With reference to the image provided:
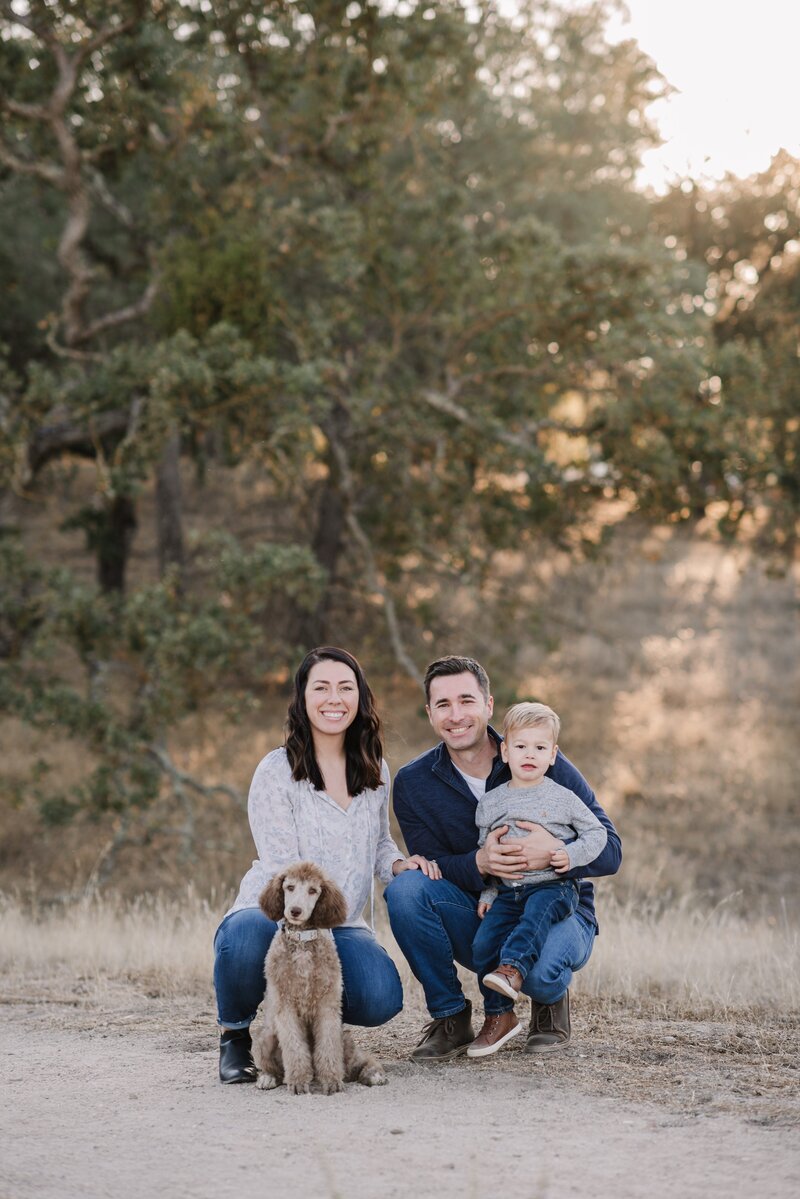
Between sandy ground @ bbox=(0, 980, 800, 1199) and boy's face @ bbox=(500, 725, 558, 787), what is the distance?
1106 millimetres

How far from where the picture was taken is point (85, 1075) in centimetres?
467

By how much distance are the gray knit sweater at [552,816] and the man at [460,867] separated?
5 cm

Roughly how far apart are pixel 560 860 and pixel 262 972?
117 centimetres

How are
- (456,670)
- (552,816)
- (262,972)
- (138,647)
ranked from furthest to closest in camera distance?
1. (138,647)
2. (456,670)
3. (552,816)
4. (262,972)

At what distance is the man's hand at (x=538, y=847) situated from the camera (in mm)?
4672

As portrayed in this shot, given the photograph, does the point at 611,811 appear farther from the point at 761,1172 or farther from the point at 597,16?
the point at 761,1172

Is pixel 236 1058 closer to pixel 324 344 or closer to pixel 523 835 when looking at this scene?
pixel 523 835

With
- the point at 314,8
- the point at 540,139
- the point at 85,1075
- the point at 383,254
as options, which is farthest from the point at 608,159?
the point at 85,1075

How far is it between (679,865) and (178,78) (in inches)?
351

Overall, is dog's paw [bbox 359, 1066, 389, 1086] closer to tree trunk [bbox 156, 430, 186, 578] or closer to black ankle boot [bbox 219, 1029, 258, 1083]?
black ankle boot [bbox 219, 1029, 258, 1083]

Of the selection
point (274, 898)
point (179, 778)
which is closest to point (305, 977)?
point (274, 898)

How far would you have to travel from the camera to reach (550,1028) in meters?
5.02

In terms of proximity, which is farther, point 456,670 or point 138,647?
point 138,647

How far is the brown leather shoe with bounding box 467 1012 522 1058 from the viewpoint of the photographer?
459 cm
